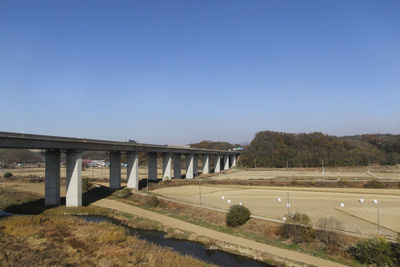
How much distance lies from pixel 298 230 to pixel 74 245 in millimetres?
20892

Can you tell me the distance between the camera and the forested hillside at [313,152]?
134 m

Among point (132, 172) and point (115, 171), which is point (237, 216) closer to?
point (132, 172)

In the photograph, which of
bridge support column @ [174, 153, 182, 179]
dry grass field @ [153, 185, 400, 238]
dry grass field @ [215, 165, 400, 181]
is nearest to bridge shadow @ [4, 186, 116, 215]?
dry grass field @ [153, 185, 400, 238]

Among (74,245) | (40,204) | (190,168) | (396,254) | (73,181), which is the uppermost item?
(73,181)

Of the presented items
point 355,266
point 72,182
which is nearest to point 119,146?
point 72,182

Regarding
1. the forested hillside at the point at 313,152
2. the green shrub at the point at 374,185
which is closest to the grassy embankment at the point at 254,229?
the green shrub at the point at 374,185

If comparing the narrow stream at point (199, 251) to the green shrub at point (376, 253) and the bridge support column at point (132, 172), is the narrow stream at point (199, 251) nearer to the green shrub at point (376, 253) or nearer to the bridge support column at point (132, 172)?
the green shrub at point (376, 253)

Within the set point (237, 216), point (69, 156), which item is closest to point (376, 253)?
point (237, 216)

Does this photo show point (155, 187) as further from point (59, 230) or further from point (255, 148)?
point (255, 148)

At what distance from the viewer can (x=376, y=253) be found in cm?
2189

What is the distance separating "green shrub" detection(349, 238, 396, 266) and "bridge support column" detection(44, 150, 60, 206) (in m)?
40.6

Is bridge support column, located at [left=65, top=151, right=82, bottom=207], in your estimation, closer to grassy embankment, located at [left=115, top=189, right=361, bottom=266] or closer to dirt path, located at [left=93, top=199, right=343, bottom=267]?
dirt path, located at [left=93, top=199, right=343, bottom=267]

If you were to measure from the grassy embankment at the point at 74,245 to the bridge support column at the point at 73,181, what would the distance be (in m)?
9.35

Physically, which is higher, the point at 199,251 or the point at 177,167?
the point at 177,167
